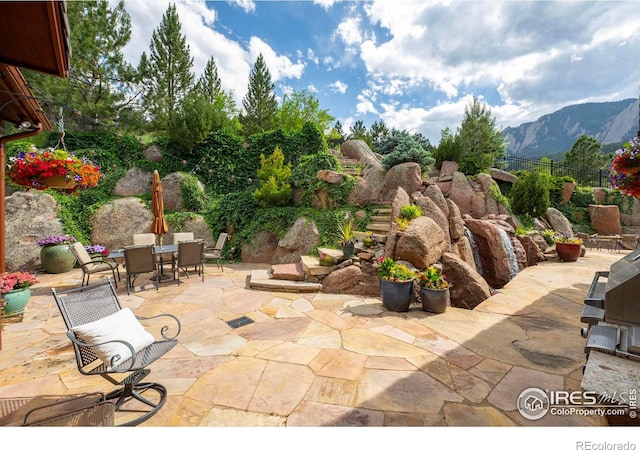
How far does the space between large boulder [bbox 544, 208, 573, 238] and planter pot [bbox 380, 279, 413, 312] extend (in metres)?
11.3

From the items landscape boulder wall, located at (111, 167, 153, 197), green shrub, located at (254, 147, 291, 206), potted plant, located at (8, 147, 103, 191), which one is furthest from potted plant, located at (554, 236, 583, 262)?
landscape boulder wall, located at (111, 167, 153, 197)

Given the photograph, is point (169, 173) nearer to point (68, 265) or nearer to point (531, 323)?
point (68, 265)

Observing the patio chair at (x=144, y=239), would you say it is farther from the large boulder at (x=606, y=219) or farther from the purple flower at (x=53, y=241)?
the large boulder at (x=606, y=219)

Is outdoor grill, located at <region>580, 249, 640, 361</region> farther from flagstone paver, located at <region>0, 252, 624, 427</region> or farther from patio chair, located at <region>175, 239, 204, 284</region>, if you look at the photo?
patio chair, located at <region>175, 239, 204, 284</region>

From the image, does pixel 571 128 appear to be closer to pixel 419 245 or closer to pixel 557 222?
pixel 557 222

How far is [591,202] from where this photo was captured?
13289 millimetres

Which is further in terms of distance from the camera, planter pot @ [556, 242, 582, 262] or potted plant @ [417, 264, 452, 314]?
planter pot @ [556, 242, 582, 262]

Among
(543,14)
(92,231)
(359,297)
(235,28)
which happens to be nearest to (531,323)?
(359,297)

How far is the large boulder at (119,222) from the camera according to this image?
880 centimetres

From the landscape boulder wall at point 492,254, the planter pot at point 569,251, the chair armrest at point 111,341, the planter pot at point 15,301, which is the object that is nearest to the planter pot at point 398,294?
the chair armrest at point 111,341

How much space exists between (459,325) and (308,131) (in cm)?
1091

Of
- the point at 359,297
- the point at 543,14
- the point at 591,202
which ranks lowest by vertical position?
the point at 359,297

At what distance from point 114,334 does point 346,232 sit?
4.94 meters

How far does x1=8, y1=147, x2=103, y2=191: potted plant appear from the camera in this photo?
12.6ft
